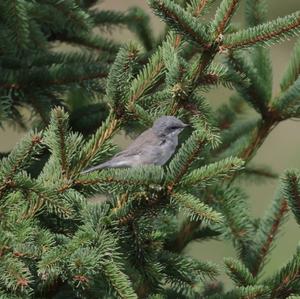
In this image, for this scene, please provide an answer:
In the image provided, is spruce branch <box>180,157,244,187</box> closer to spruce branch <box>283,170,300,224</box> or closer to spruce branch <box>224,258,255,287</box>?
spruce branch <box>283,170,300,224</box>

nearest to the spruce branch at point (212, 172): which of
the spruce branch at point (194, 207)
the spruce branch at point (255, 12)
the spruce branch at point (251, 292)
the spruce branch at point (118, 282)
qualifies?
the spruce branch at point (194, 207)

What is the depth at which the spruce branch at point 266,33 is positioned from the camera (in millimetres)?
2523

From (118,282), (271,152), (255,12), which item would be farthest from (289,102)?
(271,152)

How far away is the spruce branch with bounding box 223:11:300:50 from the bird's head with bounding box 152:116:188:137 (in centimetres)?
39

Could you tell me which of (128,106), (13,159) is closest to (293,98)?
(128,106)

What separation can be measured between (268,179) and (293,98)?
102 cm

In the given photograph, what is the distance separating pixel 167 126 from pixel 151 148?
1.37 feet

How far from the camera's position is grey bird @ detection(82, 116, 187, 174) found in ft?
9.86

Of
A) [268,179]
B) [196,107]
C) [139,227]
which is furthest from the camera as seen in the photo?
[268,179]

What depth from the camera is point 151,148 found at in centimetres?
328

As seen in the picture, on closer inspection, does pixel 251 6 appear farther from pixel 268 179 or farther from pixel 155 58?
pixel 268 179

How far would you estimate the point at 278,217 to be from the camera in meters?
3.09

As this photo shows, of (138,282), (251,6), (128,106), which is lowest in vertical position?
(138,282)

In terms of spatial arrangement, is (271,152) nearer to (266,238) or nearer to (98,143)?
(266,238)
